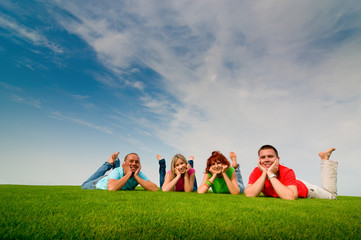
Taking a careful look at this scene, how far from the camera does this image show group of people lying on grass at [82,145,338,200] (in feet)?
19.0

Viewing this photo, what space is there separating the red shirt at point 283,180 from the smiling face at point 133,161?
373 centimetres

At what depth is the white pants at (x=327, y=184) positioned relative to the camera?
22.4 ft

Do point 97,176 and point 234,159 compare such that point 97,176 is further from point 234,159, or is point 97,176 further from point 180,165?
point 234,159

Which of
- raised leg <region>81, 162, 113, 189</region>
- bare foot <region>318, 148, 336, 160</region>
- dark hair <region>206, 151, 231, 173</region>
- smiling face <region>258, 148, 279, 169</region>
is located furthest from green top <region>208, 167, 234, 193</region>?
raised leg <region>81, 162, 113, 189</region>

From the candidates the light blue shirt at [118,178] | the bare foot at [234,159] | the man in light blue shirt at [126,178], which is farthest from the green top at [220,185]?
the light blue shirt at [118,178]

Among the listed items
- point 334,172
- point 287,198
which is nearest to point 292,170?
point 287,198

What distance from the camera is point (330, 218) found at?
3.28m

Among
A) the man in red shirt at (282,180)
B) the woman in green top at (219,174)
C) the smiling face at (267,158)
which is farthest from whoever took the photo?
the woman in green top at (219,174)

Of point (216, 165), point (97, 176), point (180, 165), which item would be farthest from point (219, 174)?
point (97, 176)

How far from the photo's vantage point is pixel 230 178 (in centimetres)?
714

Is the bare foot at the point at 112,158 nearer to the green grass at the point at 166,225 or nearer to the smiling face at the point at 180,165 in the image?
the smiling face at the point at 180,165

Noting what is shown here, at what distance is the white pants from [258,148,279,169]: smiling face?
1.95 metres

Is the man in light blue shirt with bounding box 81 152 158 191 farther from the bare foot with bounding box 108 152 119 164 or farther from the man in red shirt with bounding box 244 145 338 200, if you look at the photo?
the man in red shirt with bounding box 244 145 338 200

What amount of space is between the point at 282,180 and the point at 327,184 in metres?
2.33
